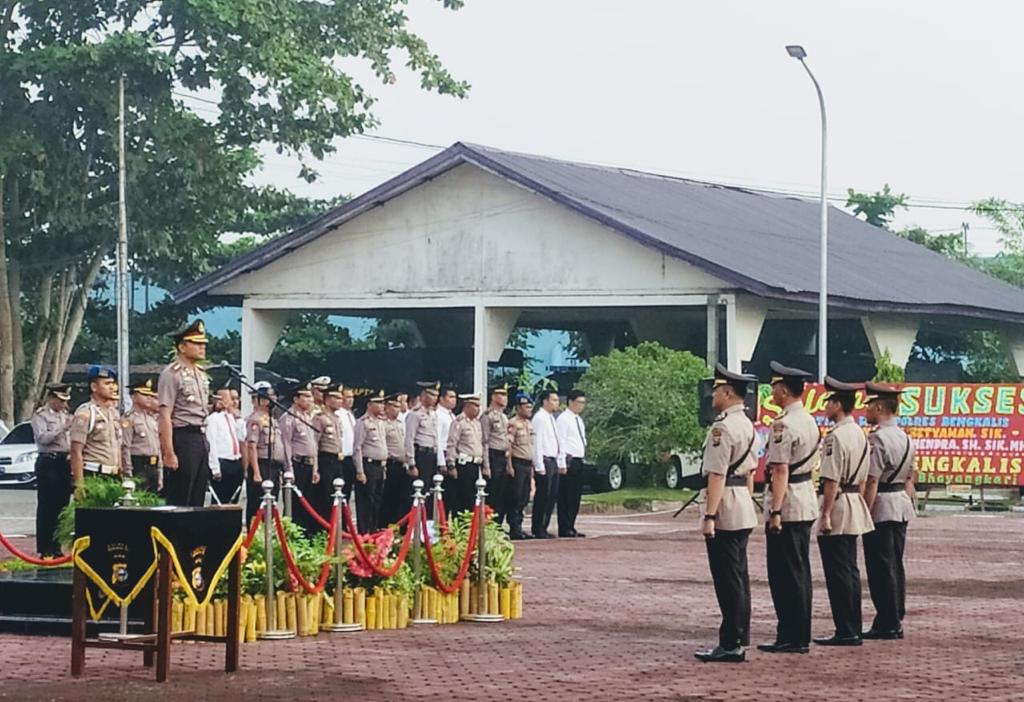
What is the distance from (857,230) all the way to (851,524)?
3721cm

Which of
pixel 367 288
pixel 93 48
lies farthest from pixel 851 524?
pixel 93 48

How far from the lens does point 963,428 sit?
31.8 meters

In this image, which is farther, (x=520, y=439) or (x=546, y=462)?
(x=546, y=462)

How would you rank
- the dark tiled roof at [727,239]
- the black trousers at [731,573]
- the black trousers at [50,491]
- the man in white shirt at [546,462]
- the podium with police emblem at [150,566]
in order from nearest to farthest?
1. the podium with police emblem at [150,566]
2. the black trousers at [731,573]
3. the black trousers at [50,491]
4. the man in white shirt at [546,462]
5. the dark tiled roof at [727,239]

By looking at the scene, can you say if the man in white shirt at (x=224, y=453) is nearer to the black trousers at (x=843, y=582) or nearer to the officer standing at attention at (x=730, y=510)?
the black trousers at (x=843, y=582)

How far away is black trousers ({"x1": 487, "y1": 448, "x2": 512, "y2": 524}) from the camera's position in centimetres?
2428

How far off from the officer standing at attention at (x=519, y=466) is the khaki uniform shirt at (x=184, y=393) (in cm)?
985

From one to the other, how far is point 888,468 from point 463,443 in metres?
10.0

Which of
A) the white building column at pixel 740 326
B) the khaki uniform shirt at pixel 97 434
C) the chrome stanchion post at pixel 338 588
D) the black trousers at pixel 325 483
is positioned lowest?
the chrome stanchion post at pixel 338 588

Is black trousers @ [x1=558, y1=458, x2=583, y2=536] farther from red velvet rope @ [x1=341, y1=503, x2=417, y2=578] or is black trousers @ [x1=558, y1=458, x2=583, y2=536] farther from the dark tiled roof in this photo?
red velvet rope @ [x1=341, y1=503, x2=417, y2=578]

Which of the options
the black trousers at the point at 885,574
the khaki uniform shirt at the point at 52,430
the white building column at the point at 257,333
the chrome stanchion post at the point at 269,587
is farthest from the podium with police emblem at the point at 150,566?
the white building column at the point at 257,333

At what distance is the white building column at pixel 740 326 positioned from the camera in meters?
35.4

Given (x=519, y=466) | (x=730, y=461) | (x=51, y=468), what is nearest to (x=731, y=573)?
(x=730, y=461)

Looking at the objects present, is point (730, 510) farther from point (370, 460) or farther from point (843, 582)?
point (370, 460)
